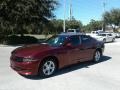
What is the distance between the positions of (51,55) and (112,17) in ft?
171

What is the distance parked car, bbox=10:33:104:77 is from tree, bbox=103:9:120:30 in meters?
49.0

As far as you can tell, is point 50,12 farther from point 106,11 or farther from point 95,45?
point 106,11

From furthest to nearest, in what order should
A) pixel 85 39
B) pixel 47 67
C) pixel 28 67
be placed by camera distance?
pixel 85 39
pixel 47 67
pixel 28 67

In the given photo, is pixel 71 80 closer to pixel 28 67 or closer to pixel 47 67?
pixel 47 67

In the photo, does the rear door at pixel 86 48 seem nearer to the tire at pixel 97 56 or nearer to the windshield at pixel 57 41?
the tire at pixel 97 56

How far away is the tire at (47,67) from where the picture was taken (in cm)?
834

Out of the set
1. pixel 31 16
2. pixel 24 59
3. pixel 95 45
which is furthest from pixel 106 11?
pixel 24 59

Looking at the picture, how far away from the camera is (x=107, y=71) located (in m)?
9.55

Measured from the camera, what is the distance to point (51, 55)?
8.52 meters

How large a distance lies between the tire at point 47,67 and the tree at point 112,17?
5145cm

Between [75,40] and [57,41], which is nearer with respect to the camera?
[57,41]

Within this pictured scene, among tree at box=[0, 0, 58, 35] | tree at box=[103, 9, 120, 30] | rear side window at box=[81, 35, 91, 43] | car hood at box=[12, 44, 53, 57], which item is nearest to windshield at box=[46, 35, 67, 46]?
car hood at box=[12, 44, 53, 57]

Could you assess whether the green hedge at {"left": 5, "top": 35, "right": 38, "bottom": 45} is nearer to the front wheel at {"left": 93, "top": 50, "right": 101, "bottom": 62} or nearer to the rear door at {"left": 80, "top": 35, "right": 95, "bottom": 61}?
the front wheel at {"left": 93, "top": 50, "right": 101, "bottom": 62}

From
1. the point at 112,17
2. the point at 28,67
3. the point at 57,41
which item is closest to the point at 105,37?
the point at 57,41
